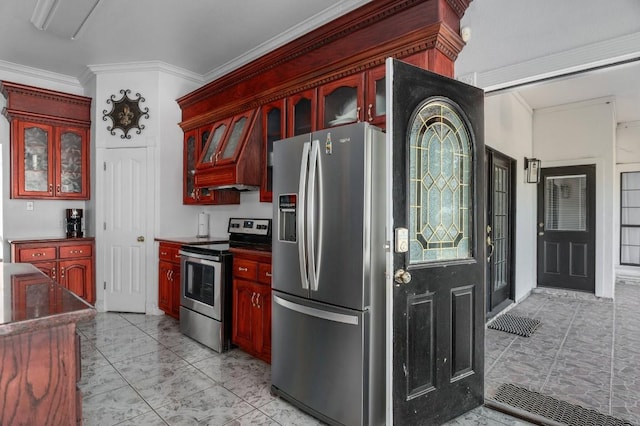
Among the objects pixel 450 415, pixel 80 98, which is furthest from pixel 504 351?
pixel 80 98

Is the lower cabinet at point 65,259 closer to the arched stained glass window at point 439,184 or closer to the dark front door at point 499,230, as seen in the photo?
the arched stained glass window at point 439,184

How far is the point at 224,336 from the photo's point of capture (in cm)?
322

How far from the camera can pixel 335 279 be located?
212 cm

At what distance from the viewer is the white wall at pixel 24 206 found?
14.5 ft

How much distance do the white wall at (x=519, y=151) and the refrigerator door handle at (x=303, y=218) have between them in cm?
290

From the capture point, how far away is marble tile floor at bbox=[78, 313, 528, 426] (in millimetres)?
2234

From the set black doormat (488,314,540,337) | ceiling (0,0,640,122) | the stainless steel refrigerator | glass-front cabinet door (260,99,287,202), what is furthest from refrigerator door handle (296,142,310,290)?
black doormat (488,314,540,337)

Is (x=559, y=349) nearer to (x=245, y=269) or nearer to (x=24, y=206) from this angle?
(x=245, y=269)

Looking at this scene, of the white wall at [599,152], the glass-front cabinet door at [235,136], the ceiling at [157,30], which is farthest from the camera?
the white wall at [599,152]

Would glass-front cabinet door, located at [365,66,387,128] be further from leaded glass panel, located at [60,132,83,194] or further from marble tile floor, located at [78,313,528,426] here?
leaded glass panel, located at [60,132,83,194]

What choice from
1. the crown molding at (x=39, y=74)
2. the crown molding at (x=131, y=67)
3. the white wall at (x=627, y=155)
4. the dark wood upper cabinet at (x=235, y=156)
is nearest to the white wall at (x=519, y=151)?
the white wall at (x=627, y=155)

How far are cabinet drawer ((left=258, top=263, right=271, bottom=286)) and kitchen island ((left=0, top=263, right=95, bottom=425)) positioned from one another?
5.37 ft

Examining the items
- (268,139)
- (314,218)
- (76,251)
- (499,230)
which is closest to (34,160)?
(76,251)

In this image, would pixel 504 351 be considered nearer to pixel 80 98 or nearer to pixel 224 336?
pixel 224 336
